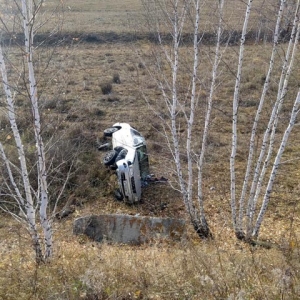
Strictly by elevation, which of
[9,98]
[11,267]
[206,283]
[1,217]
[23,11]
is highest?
[23,11]

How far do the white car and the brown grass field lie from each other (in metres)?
0.35

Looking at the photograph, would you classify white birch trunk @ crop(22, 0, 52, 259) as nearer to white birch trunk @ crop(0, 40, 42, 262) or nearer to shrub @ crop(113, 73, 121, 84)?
white birch trunk @ crop(0, 40, 42, 262)

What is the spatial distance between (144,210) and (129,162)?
1.08 metres

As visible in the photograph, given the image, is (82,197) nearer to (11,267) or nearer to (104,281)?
(11,267)

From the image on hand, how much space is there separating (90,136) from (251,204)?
19.7 feet

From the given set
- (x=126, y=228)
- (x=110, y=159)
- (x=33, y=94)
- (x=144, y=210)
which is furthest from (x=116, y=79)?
(x=33, y=94)

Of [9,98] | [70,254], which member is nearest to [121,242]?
[70,254]

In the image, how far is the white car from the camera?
769 centimetres

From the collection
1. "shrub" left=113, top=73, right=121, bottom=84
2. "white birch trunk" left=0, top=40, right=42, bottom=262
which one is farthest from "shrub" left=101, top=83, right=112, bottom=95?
"white birch trunk" left=0, top=40, right=42, bottom=262

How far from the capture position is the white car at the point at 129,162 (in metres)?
7.69

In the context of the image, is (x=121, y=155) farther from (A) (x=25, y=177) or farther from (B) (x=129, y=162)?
(A) (x=25, y=177)

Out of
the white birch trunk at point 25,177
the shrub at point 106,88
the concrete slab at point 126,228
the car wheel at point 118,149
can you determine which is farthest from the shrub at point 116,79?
the white birch trunk at point 25,177

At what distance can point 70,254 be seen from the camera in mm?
4840

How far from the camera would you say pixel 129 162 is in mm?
7688
